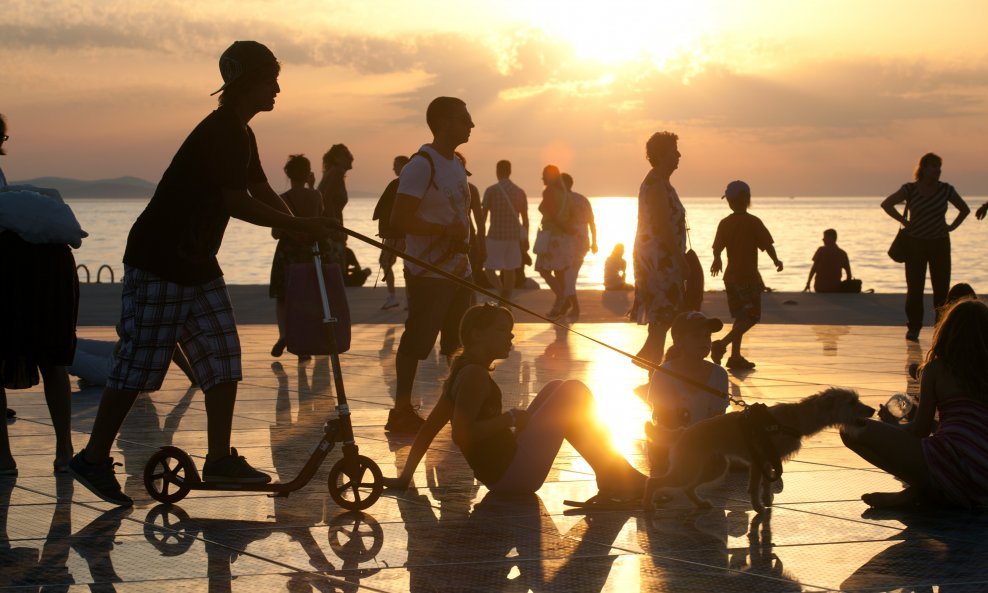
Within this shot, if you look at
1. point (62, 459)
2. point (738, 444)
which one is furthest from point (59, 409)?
point (738, 444)

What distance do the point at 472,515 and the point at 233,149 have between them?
1.95 metres

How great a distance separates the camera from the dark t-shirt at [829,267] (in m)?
22.9

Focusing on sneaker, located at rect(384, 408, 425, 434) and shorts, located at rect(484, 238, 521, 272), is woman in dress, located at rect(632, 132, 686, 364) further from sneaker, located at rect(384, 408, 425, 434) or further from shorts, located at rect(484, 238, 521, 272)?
shorts, located at rect(484, 238, 521, 272)

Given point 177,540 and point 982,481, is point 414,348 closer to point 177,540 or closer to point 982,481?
point 177,540

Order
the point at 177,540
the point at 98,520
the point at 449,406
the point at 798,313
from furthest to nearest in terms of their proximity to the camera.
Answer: the point at 798,313 → the point at 449,406 → the point at 98,520 → the point at 177,540

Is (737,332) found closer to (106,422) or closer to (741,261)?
(741,261)

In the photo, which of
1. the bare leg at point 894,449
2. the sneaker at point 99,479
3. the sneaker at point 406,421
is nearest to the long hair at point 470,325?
the sneaker at point 99,479

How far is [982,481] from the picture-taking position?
5.88 m

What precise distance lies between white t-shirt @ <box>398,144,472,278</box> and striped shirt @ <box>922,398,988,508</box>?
3.39m

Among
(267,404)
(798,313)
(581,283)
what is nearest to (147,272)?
(267,404)

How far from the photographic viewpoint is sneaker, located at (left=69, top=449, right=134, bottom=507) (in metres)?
5.95

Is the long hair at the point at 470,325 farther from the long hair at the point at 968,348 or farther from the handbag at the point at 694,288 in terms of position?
the handbag at the point at 694,288

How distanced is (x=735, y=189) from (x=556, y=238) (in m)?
6.31

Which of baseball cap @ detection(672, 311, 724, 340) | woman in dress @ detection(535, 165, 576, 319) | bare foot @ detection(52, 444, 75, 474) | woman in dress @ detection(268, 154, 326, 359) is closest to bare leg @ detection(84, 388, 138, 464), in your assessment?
bare foot @ detection(52, 444, 75, 474)
